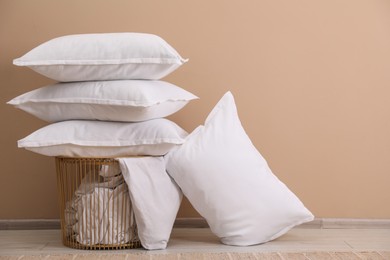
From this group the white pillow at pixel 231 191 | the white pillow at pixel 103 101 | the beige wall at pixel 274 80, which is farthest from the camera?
the beige wall at pixel 274 80

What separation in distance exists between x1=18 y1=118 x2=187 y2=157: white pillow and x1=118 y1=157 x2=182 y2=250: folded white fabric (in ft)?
0.16

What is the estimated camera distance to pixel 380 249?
220cm

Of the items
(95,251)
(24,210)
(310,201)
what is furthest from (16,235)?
(310,201)

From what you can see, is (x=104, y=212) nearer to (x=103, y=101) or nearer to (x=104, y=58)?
(x=103, y=101)

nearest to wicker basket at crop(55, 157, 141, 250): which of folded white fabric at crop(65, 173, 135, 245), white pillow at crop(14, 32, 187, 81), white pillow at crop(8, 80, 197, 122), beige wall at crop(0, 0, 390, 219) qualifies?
folded white fabric at crop(65, 173, 135, 245)

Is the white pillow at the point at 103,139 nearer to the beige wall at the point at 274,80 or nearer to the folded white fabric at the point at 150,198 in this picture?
the folded white fabric at the point at 150,198

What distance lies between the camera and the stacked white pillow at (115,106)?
2.12 m

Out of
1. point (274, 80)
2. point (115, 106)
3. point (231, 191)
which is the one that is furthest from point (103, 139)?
point (274, 80)

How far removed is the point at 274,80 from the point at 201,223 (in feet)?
2.06

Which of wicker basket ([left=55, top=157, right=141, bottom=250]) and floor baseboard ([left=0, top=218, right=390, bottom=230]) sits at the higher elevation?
wicker basket ([left=55, top=157, right=141, bottom=250])

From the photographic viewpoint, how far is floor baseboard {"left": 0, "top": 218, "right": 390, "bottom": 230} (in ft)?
8.39

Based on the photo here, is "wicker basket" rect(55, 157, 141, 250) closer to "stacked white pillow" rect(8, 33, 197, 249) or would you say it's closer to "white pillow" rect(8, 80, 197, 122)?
"stacked white pillow" rect(8, 33, 197, 249)

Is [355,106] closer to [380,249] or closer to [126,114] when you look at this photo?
[380,249]

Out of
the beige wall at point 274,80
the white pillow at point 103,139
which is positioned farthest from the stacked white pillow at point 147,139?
the beige wall at point 274,80
